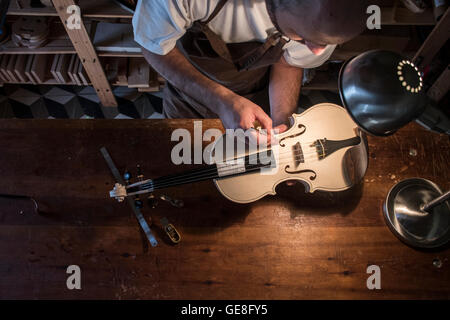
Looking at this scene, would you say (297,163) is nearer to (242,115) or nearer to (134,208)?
(242,115)

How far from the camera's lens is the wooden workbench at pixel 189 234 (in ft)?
4.51

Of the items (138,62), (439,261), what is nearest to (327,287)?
(439,261)

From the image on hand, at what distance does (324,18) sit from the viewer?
98cm

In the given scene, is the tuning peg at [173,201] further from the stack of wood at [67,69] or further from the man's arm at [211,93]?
the stack of wood at [67,69]

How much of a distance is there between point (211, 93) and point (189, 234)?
26.9 inches

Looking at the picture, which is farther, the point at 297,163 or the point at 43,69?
the point at 43,69

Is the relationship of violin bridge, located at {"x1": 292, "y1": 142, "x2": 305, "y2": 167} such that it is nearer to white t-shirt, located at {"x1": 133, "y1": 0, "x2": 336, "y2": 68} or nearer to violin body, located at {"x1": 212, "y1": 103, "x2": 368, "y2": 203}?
violin body, located at {"x1": 212, "y1": 103, "x2": 368, "y2": 203}

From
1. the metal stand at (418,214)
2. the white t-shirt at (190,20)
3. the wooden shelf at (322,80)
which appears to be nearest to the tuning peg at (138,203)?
the white t-shirt at (190,20)

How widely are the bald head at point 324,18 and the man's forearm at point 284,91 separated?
0.64 m

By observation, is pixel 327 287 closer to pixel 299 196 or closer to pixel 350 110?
pixel 299 196

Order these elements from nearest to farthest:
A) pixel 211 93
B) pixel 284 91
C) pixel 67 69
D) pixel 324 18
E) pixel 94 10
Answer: pixel 324 18
pixel 211 93
pixel 284 91
pixel 94 10
pixel 67 69

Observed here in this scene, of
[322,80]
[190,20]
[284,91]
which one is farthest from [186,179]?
[322,80]
